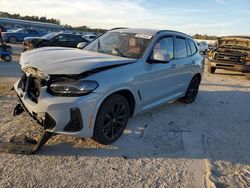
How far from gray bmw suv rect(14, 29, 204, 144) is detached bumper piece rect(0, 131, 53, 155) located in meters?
0.19

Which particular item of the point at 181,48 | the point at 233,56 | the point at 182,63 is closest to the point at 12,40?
the point at 233,56

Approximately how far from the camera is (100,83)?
408 cm

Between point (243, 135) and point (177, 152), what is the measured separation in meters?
1.79

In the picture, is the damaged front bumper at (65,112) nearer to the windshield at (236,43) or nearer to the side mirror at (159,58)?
the side mirror at (159,58)

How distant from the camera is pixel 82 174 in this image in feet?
12.1

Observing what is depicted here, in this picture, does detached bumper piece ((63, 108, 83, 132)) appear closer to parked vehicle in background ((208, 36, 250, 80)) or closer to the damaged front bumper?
the damaged front bumper

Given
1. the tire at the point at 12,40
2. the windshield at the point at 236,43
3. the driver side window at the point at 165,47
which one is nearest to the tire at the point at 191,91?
the driver side window at the point at 165,47

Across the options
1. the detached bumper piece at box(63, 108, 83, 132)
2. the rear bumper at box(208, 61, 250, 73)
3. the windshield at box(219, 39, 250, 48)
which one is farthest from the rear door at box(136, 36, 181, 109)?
the windshield at box(219, 39, 250, 48)

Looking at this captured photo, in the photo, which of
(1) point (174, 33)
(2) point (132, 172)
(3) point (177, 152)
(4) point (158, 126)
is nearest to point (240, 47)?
(1) point (174, 33)

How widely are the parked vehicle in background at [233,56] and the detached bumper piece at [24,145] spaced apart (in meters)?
12.0

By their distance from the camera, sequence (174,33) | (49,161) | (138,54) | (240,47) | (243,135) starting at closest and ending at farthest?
(49,161) < (138,54) < (243,135) < (174,33) < (240,47)

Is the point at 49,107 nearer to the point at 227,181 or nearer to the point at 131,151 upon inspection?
the point at 131,151

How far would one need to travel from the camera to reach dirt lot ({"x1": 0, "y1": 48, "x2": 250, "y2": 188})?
3627mm

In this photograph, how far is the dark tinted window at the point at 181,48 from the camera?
21.3 feet
